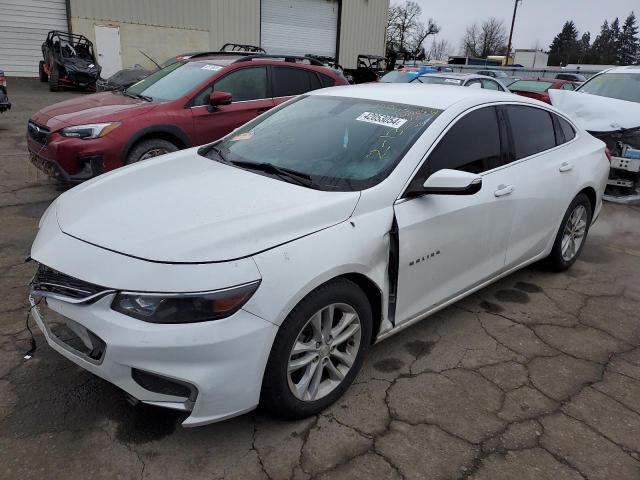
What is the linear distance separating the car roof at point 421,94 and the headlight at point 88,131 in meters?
2.58

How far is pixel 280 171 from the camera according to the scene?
2.97 meters

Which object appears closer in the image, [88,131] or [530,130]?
[530,130]

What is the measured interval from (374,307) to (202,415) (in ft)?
3.57

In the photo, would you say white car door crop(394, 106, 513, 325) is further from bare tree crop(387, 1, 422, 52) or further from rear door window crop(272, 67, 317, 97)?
bare tree crop(387, 1, 422, 52)

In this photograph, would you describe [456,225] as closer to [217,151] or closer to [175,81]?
[217,151]

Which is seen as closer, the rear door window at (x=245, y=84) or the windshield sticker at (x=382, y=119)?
the windshield sticker at (x=382, y=119)

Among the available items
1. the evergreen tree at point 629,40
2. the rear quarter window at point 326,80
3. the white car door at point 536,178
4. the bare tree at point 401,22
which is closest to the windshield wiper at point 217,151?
the white car door at point 536,178

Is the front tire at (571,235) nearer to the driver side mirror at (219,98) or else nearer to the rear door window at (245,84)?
the driver side mirror at (219,98)

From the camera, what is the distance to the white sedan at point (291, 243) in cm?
214

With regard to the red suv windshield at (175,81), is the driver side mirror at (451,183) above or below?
below

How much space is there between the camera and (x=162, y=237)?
2289 millimetres

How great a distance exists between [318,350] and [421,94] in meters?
1.91

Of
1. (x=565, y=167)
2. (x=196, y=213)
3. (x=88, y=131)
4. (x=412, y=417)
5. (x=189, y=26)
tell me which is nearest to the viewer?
(x=196, y=213)

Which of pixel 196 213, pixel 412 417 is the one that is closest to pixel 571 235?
pixel 412 417
